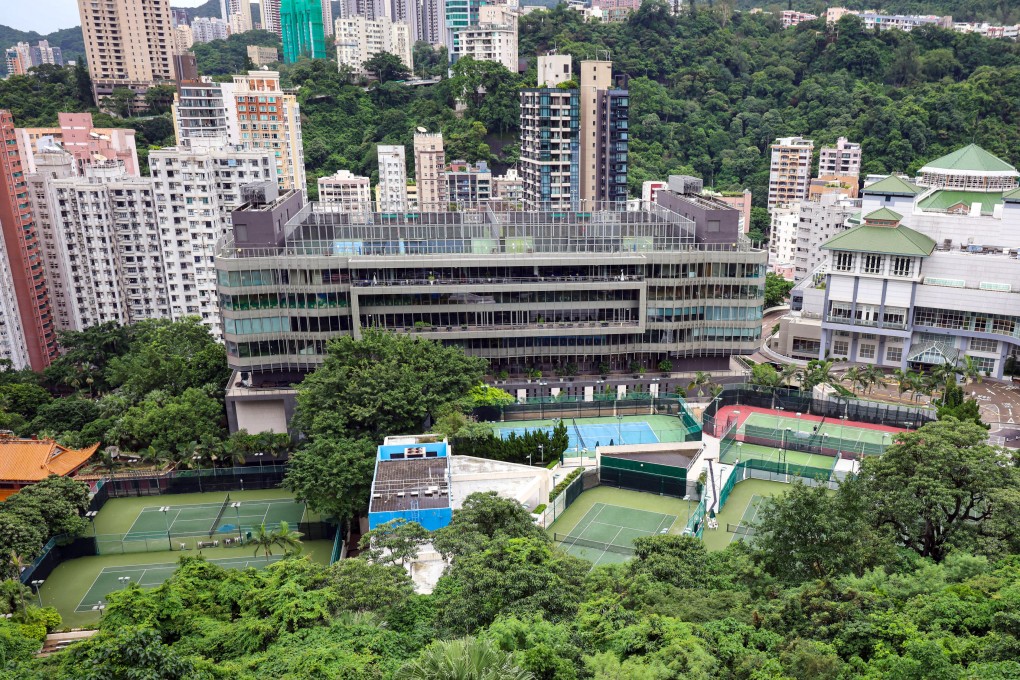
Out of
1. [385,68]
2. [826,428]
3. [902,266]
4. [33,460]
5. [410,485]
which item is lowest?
[826,428]

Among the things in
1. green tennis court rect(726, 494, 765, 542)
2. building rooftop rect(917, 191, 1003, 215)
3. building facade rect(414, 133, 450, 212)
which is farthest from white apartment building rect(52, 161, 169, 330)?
building rooftop rect(917, 191, 1003, 215)

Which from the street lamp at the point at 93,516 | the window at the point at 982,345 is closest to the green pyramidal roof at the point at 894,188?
the window at the point at 982,345

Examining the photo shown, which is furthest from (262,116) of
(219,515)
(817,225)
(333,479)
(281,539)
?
(281,539)

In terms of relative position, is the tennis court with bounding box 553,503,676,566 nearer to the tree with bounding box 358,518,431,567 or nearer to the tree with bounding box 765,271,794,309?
the tree with bounding box 358,518,431,567

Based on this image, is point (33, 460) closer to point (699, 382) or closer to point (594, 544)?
point (594, 544)

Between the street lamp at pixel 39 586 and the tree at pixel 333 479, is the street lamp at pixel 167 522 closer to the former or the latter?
the street lamp at pixel 39 586

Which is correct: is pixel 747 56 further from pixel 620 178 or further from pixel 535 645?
pixel 535 645
